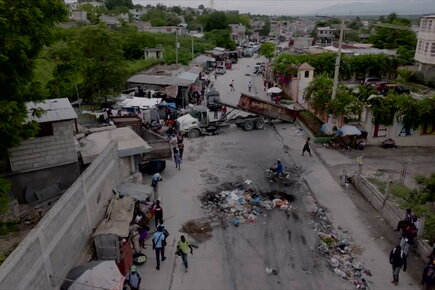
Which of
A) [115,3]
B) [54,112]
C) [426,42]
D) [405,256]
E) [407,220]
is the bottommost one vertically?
[405,256]

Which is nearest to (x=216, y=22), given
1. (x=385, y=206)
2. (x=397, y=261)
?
(x=385, y=206)

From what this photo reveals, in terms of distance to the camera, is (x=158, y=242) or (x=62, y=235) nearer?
(x=62, y=235)

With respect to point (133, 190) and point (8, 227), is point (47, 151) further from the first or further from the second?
point (133, 190)

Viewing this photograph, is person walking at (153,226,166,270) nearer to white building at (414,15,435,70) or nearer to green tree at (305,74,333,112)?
green tree at (305,74,333,112)

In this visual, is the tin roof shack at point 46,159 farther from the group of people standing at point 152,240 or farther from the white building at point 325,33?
the white building at point 325,33

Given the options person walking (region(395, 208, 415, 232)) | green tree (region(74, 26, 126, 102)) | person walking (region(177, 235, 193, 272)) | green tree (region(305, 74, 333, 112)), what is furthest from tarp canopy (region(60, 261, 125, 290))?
green tree (region(74, 26, 126, 102))

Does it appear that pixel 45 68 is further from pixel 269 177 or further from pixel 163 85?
pixel 269 177

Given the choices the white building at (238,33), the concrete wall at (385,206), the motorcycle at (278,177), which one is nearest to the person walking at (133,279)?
the concrete wall at (385,206)
